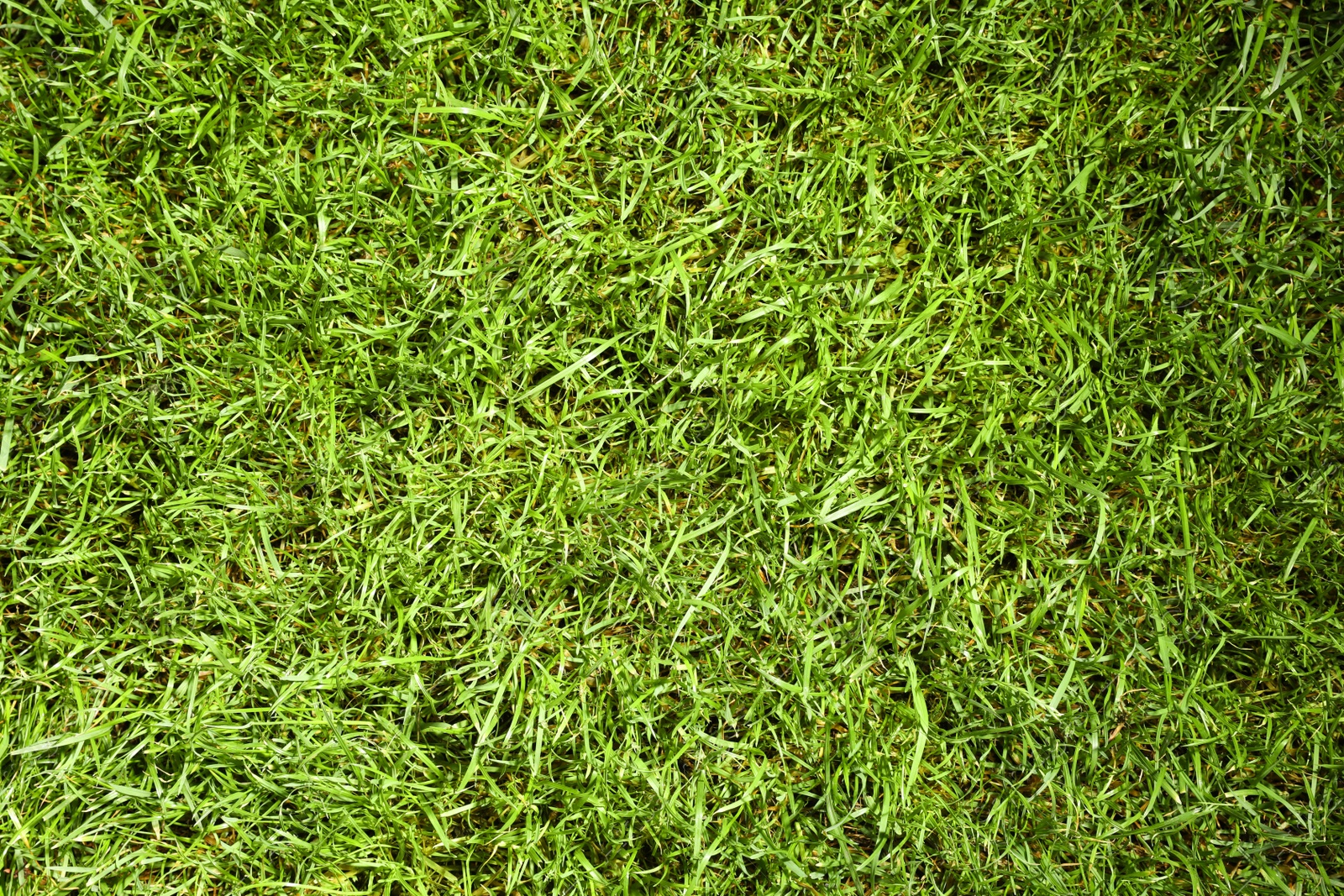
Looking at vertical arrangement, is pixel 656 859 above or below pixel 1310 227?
below

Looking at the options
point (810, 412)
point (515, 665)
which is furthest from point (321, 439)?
point (810, 412)

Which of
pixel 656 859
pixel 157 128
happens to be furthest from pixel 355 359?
pixel 656 859

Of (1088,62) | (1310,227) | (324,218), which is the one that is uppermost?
(1088,62)

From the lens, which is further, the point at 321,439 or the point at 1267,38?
the point at 1267,38

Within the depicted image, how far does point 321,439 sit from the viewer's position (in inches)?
87.9

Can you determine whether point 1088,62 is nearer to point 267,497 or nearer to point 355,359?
point 355,359

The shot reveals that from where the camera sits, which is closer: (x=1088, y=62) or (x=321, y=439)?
(x=321, y=439)

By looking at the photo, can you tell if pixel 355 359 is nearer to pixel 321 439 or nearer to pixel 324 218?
pixel 321 439

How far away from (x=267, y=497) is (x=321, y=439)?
0.62ft

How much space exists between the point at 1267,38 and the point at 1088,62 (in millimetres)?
476

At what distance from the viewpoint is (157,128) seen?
2.26 metres

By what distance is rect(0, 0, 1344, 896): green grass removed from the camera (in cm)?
219

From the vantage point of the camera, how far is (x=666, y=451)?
226 cm

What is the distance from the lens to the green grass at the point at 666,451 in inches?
86.0
